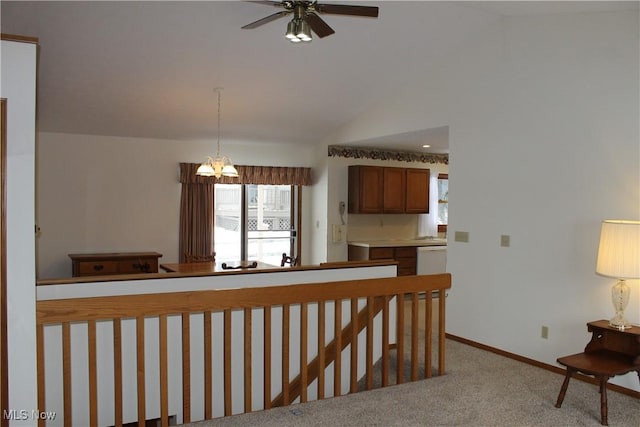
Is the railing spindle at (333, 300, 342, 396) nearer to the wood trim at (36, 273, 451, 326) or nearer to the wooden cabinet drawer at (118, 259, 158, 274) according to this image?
the wood trim at (36, 273, 451, 326)

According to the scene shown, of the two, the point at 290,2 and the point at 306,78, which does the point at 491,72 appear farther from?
the point at 290,2

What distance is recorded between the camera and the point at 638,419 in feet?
10.9

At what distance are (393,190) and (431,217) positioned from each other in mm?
1128

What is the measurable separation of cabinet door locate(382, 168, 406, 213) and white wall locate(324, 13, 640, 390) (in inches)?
94.8

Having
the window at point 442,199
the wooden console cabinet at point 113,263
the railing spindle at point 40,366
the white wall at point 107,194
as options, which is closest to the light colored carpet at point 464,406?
the railing spindle at point 40,366

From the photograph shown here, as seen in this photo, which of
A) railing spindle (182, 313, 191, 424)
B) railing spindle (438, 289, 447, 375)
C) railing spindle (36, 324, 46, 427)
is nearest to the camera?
railing spindle (36, 324, 46, 427)

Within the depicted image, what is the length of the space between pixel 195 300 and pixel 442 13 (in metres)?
3.25

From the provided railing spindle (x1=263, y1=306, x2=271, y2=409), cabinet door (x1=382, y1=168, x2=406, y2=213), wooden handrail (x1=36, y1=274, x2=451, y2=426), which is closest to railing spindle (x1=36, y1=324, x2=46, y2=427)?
wooden handrail (x1=36, y1=274, x2=451, y2=426)

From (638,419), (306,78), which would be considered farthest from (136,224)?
(638,419)

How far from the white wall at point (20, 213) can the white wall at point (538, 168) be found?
3774 mm

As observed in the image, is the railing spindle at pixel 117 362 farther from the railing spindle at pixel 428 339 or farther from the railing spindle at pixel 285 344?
the railing spindle at pixel 428 339

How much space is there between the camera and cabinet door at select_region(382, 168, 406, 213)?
7922 millimetres

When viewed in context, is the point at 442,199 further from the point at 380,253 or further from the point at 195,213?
the point at 195,213

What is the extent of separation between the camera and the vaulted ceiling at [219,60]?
4.18 m
